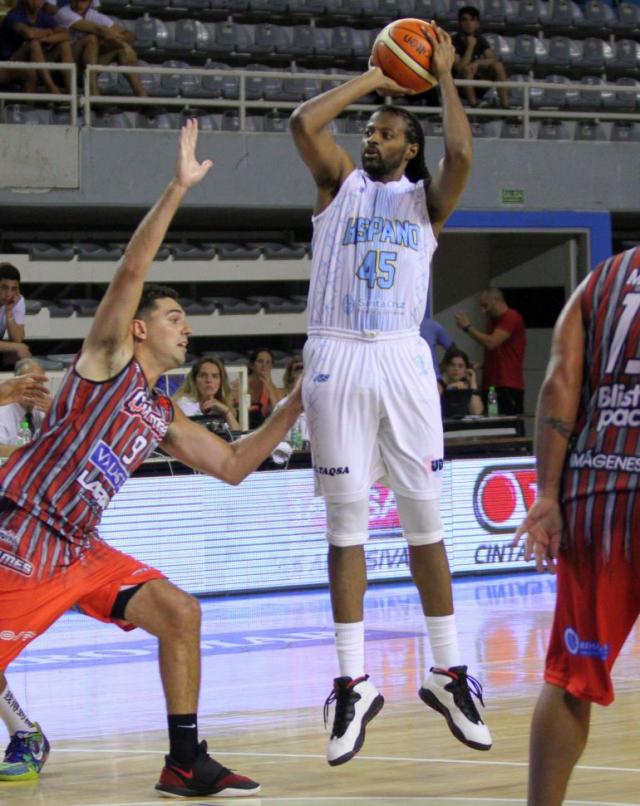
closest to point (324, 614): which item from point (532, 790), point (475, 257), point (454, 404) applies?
point (454, 404)

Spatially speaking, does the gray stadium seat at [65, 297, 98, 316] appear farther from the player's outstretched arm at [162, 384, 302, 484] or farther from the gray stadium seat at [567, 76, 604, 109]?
the player's outstretched arm at [162, 384, 302, 484]

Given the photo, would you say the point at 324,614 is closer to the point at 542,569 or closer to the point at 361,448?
the point at 361,448

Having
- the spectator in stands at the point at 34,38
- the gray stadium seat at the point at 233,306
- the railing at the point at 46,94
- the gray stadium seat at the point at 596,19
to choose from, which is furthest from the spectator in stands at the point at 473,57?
the railing at the point at 46,94

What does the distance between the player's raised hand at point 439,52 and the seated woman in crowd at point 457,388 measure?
315 inches

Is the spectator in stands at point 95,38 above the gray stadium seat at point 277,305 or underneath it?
above

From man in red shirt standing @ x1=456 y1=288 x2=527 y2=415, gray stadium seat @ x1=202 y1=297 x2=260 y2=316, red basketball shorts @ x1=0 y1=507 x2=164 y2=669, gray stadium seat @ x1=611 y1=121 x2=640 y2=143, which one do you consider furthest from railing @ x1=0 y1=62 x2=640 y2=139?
red basketball shorts @ x1=0 y1=507 x2=164 y2=669

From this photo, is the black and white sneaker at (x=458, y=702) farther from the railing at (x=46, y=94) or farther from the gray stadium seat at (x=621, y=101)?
the gray stadium seat at (x=621, y=101)

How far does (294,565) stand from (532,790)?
6899 millimetres

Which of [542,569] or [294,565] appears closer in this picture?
[542,569]

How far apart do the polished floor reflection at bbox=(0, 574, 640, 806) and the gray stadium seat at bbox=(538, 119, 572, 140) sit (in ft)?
28.5

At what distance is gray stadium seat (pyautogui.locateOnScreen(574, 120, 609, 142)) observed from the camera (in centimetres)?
1806

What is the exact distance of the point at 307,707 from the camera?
6664mm

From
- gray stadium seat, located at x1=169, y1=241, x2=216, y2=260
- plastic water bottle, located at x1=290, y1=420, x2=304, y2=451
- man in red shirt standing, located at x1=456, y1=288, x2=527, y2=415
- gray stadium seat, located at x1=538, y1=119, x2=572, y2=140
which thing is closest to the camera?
plastic water bottle, located at x1=290, y1=420, x2=304, y2=451

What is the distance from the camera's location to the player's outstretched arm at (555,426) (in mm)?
3629
